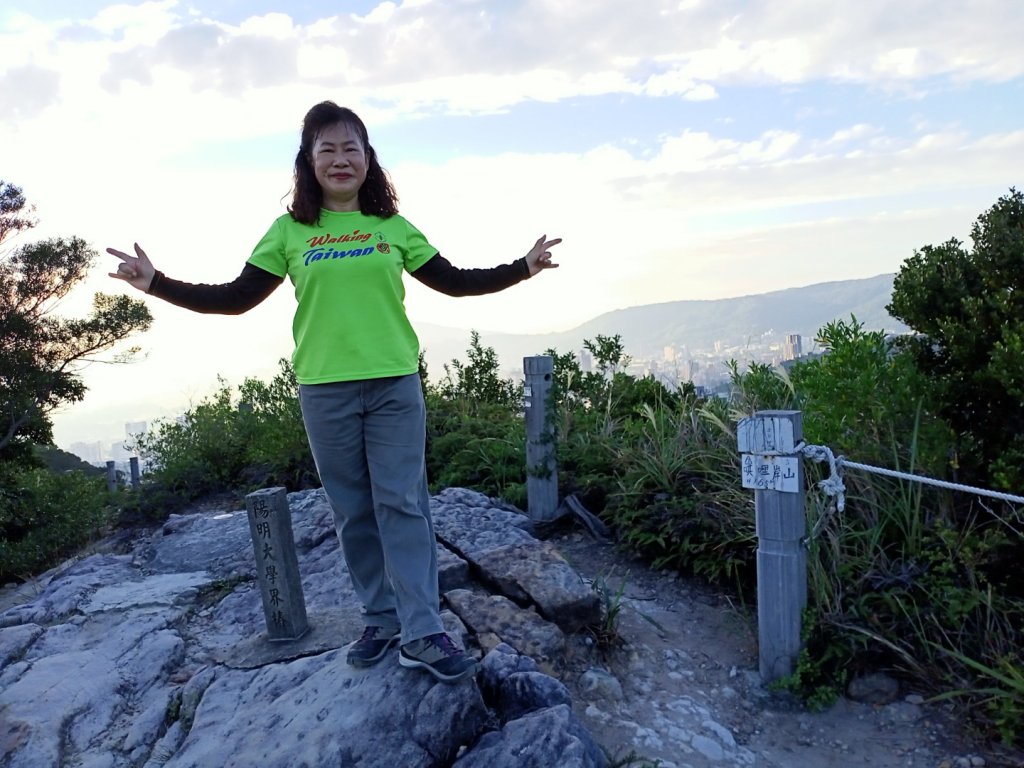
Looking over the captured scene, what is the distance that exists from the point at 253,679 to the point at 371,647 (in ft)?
2.11

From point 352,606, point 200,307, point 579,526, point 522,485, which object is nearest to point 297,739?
point 352,606

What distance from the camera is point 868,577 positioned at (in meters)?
3.62

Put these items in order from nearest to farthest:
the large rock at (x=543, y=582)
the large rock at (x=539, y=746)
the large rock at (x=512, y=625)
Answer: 1. the large rock at (x=539, y=746)
2. the large rock at (x=512, y=625)
3. the large rock at (x=543, y=582)

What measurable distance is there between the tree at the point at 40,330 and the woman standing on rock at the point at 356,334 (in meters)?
10.2

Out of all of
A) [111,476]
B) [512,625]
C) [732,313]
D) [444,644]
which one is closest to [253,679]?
[444,644]

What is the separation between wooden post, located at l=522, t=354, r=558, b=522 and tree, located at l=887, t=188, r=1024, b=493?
7.01ft

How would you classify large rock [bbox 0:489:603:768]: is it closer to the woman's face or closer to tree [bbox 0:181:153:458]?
the woman's face

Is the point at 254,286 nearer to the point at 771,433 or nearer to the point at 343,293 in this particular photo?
the point at 343,293

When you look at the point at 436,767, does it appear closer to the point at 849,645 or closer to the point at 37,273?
the point at 849,645

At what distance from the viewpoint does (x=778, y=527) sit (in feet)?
11.3

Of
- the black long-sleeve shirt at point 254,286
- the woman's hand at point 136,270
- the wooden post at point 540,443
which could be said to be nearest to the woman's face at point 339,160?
the black long-sleeve shirt at point 254,286

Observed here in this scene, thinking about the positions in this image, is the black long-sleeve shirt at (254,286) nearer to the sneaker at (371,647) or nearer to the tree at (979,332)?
the sneaker at (371,647)

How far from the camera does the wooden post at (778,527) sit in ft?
11.2

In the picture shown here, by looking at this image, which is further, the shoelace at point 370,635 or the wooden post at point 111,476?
the wooden post at point 111,476
